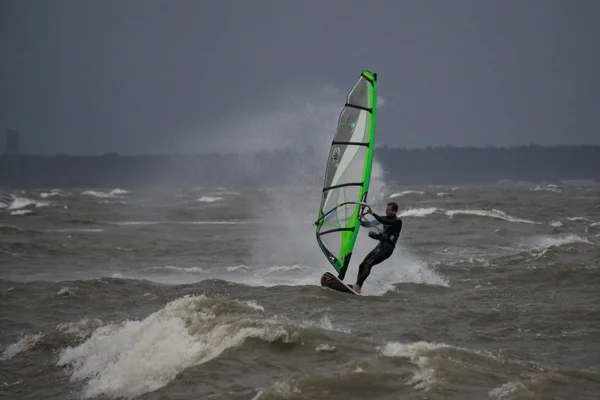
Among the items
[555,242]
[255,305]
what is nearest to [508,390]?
[255,305]

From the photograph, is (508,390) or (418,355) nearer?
(508,390)

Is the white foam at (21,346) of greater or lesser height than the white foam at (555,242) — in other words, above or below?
below

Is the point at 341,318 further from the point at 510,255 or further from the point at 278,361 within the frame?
the point at 510,255

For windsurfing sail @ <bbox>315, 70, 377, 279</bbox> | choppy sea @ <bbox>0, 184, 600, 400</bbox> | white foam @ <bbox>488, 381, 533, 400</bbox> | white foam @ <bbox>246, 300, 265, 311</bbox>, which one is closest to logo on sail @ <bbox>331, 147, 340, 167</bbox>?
windsurfing sail @ <bbox>315, 70, 377, 279</bbox>

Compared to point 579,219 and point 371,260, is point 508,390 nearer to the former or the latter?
point 371,260

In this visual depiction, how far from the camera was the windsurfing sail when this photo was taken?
11.9 m

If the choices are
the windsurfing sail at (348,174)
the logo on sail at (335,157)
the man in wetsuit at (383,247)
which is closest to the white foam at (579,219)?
the windsurfing sail at (348,174)

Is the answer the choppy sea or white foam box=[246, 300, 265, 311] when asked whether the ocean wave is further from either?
white foam box=[246, 300, 265, 311]

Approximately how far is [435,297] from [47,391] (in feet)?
19.2

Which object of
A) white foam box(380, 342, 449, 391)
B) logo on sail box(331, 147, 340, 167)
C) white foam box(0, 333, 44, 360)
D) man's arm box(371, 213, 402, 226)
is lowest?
white foam box(0, 333, 44, 360)

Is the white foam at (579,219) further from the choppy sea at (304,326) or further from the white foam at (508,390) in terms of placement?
the white foam at (508,390)

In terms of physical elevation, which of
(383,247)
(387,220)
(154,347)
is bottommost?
(154,347)

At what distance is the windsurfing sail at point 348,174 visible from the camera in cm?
1190

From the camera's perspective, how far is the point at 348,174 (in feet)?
39.6
